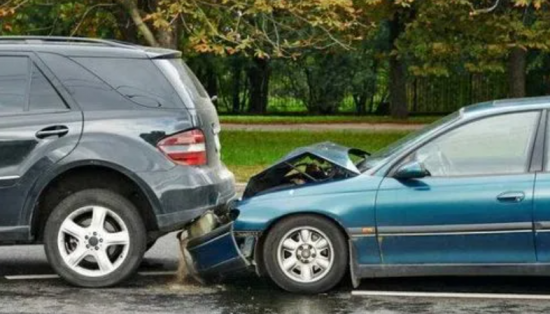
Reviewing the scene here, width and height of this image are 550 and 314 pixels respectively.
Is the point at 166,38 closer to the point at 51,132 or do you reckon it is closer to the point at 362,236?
the point at 51,132

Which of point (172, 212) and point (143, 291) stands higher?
point (172, 212)

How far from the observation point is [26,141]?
7.23m

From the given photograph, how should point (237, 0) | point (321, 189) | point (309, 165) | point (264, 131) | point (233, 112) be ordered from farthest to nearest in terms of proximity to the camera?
point (233, 112) → point (264, 131) → point (237, 0) → point (309, 165) → point (321, 189)

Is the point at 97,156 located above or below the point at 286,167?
above

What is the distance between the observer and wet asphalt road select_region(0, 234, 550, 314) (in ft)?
21.8

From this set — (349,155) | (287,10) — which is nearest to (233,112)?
(287,10)

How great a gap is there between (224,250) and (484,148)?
1950 mm

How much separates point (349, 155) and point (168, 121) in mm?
1423

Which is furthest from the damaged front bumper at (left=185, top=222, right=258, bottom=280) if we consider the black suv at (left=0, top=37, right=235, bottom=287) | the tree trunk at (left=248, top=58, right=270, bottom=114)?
the tree trunk at (left=248, top=58, right=270, bottom=114)

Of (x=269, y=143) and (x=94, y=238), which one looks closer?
(x=94, y=238)

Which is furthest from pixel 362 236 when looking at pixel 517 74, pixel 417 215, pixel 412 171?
pixel 517 74

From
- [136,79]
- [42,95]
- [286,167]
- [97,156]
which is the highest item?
[136,79]

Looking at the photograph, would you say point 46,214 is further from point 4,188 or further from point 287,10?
point 287,10

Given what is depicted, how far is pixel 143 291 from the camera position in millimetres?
7270
